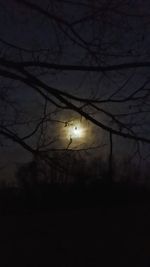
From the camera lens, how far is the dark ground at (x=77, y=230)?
2591cm

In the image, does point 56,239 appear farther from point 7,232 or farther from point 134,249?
point 134,249

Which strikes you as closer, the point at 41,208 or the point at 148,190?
the point at 148,190

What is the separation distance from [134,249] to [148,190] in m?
3.34

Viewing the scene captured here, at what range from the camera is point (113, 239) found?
30781mm

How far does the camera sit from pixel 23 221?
103 feet

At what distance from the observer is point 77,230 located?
33531 millimetres

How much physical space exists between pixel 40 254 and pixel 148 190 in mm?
6173

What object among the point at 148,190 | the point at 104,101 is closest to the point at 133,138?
the point at 104,101

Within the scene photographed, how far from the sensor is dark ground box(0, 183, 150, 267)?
2591 centimetres

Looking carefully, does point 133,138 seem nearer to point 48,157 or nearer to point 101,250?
point 48,157

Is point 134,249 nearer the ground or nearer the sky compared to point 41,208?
nearer the ground

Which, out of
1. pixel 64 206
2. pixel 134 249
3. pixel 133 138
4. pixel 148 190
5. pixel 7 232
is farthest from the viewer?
pixel 64 206

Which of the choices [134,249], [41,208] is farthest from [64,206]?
[134,249]

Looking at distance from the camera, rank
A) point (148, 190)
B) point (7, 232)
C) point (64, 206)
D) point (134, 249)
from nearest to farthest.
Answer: point (148, 190) < point (134, 249) < point (7, 232) < point (64, 206)
